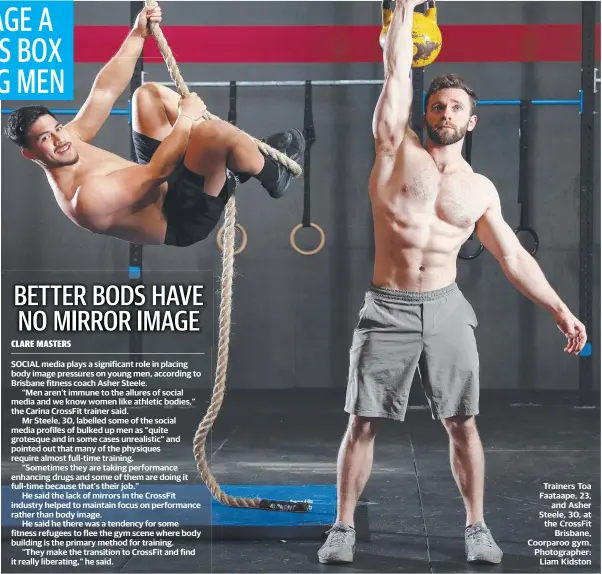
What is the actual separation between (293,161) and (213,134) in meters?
0.29

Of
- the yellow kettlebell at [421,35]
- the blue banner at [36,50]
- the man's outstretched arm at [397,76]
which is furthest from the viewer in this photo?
the blue banner at [36,50]

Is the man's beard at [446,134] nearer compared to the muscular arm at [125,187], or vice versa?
the muscular arm at [125,187]

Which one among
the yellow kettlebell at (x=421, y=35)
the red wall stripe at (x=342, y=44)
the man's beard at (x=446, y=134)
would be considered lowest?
the man's beard at (x=446, y=134)

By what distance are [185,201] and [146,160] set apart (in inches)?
7.7

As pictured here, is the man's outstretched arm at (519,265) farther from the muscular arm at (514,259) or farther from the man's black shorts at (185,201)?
the man's black shorts at (185,201)

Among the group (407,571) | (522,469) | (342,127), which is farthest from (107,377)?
(342,127)

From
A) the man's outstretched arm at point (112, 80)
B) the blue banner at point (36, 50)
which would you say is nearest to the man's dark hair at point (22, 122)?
the man's outstretched arm at point (112, 80)

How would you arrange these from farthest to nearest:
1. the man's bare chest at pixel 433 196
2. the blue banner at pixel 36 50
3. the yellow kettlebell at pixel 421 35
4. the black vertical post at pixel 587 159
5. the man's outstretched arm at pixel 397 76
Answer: the black vertical post at pixel 587 159 → the blue banner at pixel 36 50 → the yellow kettlebell at pixel 421 35 → the man's bare chest at pixel 433 196 → the man's outstretched arm at pixel 397 76

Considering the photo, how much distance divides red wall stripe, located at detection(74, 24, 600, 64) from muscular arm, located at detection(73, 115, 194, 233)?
11.9 feet

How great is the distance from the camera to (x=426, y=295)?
10.7 ft

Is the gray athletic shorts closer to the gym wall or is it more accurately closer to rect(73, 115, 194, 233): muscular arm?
rect(73, 115, 194, 233): muscular arm

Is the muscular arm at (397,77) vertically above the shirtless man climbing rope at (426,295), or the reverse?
the muscular arm at (397,77)

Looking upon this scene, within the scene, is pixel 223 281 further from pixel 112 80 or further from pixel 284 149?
pixel 112 80

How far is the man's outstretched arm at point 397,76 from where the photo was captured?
3.09 meters
